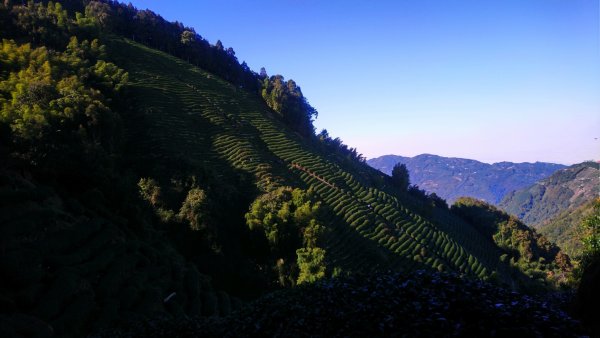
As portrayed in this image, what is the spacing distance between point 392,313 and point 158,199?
31.0 metres

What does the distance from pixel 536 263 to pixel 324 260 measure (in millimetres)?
48701

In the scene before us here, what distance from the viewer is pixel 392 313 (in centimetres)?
857

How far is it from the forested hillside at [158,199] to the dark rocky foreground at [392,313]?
0.79 meters

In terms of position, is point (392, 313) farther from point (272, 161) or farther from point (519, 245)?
point (519, 245)

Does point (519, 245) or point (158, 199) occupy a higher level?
point (519, 245)

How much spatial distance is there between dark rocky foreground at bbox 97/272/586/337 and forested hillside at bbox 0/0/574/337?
791 mm

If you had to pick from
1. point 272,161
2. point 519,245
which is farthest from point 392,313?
point 519,245

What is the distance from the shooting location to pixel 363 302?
375 inches

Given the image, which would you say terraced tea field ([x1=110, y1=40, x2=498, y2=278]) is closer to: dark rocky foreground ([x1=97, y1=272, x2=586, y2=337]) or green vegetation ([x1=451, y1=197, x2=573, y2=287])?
green vegetation ([x1=451, y1=197, x2=573, y2=287])

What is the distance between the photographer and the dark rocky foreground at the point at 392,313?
7.48 m

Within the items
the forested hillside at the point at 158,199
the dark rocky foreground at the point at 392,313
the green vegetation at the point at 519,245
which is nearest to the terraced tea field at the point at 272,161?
the forested hillside at the point at 158,199

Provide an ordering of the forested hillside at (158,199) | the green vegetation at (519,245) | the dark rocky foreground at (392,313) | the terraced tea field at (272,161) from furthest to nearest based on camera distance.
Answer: the green vegetation at (519,245) → the terraced tea field at (272,161) → the forested hillside at (158,199) → the dark rocky foreground at (392,313)

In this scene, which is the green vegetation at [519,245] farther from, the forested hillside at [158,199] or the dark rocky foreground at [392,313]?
the dark rocky foreground at [392,313]

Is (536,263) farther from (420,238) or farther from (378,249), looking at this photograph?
(378,249)
